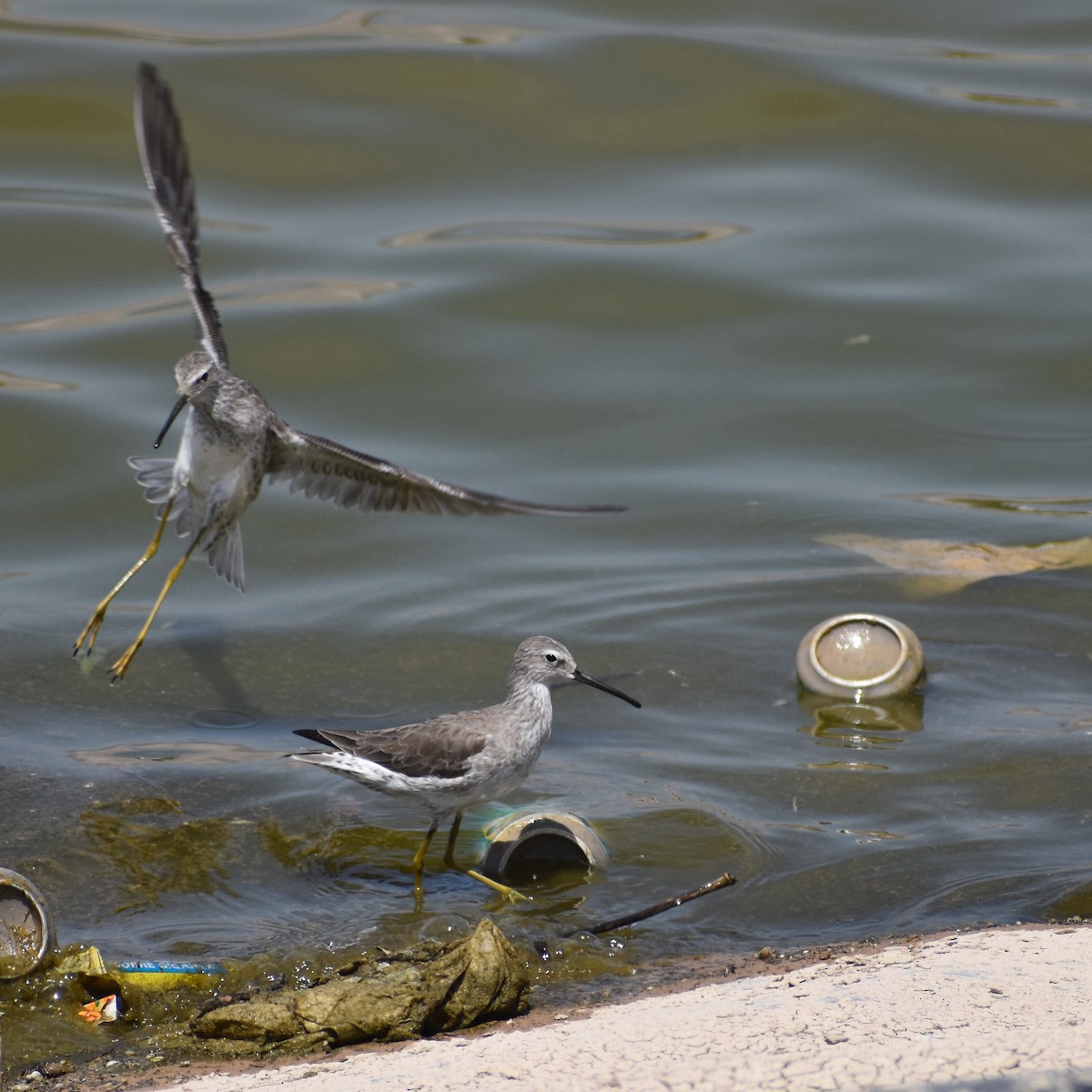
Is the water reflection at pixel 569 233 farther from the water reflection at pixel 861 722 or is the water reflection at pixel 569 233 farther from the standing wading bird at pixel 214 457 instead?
the water reflection at pixel 861 722

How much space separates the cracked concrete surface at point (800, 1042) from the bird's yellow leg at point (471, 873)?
1.00 m

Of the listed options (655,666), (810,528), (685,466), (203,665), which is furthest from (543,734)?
(685,466)

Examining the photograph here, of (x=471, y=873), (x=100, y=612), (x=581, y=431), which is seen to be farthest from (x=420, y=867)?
(x=581, y=431)

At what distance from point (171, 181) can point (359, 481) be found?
1.67m

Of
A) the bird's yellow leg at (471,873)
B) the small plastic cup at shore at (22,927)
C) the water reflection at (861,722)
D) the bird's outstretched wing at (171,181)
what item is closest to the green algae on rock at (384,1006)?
the small plastic cup at shore at (22,927)

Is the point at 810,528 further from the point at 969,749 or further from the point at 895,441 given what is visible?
the point at 969,749

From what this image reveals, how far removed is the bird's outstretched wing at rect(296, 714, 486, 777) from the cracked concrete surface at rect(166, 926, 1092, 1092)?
4.66 feet

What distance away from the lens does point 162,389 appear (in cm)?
1091

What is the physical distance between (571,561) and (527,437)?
1824mm

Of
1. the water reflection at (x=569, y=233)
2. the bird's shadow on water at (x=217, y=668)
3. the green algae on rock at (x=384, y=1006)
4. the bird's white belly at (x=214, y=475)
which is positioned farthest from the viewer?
the water reflection at (x=569, y=233)

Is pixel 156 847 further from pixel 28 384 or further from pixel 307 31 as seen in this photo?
pixel 307 31

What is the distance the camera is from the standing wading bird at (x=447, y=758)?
5684 millimetres

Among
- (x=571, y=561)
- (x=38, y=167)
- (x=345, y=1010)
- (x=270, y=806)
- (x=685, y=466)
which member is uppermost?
(x=38, y=167)

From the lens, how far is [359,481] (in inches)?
305
